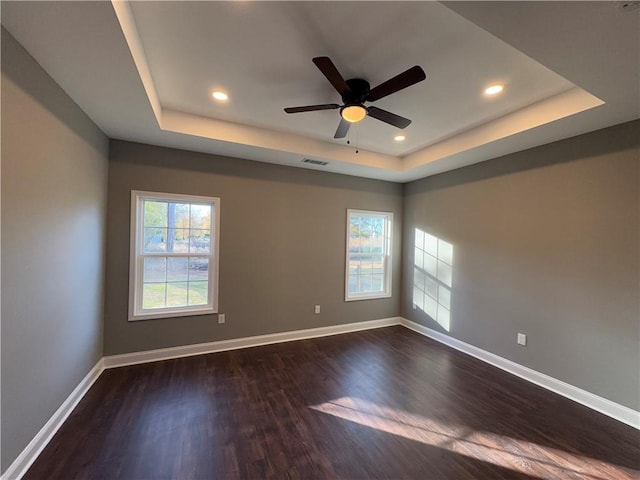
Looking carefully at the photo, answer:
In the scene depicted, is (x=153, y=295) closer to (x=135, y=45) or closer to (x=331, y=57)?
(x=135, y=45)

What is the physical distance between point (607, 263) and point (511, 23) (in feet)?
8.11

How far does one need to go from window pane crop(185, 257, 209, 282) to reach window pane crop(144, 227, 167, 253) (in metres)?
0.38

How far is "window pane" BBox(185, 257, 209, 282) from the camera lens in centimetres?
357

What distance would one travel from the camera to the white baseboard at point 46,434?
5.34ft

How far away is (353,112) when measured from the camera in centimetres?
228

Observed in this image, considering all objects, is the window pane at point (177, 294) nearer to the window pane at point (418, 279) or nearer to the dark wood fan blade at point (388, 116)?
the dark wood fan blade at point (388, 116)

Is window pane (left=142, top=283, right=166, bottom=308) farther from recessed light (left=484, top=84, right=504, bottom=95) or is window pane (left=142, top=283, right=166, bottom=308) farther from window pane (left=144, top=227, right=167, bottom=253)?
recessed light (left=484, top=84, right=504, bottom=95)

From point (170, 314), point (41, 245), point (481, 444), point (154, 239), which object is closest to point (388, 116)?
point (481, 444)

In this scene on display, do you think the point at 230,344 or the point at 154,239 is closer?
the point at 154,239

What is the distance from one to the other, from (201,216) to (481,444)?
3.77 metres

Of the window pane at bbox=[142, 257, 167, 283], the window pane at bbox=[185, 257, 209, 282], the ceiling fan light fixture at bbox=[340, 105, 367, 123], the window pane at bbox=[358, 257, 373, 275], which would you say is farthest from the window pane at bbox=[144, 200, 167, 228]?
the window pane at bbox=[358, 257, 373, 275]

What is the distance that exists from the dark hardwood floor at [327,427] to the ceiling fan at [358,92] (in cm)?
261

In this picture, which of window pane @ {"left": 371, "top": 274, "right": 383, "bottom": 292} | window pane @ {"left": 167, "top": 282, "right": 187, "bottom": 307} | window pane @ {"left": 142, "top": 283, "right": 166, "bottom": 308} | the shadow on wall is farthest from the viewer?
window pane @ {"left": 371, "top": 274, "right": 383, "bottom": 292}

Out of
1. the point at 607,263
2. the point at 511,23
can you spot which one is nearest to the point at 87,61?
the point at 511,23
